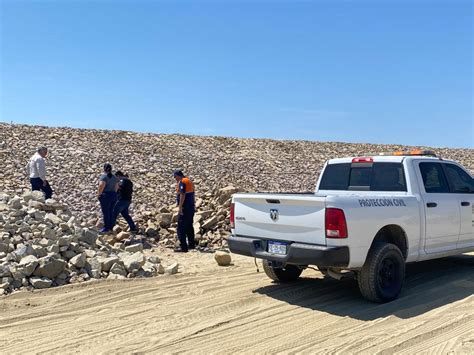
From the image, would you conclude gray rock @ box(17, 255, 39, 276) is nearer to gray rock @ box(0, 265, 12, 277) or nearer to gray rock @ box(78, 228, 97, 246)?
gray rock @ box(0, 265, 12, 277)

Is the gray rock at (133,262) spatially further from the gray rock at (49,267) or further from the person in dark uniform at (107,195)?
the person in dark uniform at (107,195)

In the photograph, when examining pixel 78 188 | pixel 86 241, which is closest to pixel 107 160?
pixel 78 188

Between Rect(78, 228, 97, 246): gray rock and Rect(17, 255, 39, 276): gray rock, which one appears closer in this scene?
Rect(17, 255, 39, 276): gray rock

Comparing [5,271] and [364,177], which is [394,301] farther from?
[5,271]

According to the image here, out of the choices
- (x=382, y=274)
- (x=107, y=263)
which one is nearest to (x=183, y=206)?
(x=107, y=263)

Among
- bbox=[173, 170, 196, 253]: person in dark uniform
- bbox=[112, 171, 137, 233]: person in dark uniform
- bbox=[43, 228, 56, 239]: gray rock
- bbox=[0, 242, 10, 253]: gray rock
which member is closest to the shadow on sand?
bbox=[43, 228, 56, 239]: gray rock

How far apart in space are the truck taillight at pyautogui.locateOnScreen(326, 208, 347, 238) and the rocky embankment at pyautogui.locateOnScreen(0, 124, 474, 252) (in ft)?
19.5

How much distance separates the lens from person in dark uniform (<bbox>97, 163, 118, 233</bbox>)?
39.9 feet

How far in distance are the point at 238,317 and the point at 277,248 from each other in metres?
1.07

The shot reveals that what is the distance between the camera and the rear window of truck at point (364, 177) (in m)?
7.57

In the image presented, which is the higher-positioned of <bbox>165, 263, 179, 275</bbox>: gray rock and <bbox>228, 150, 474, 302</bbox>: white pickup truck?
<bbox>228, 150, 474, 302</bbox>: white pickup truck

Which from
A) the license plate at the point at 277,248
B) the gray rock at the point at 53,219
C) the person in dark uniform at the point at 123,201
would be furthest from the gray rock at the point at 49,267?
the person in dark uniform at the point at 123,201

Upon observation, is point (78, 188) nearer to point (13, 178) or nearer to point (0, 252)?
point (13, 178)

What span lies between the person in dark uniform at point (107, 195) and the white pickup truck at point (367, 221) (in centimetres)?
567
